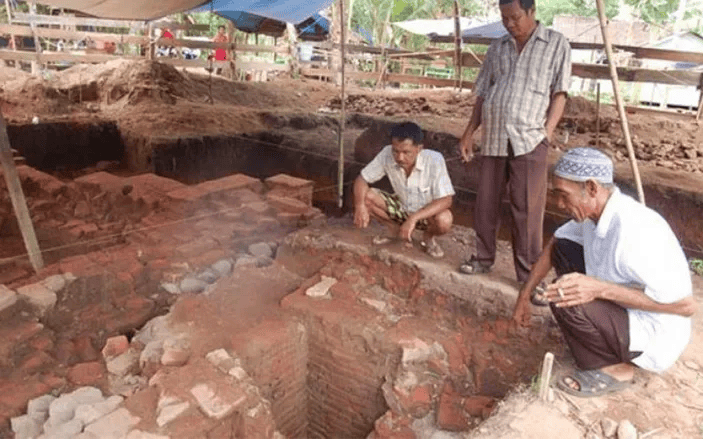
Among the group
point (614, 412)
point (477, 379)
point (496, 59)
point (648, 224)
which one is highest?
point (496, 59)

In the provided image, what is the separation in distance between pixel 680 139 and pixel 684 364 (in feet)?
22.1

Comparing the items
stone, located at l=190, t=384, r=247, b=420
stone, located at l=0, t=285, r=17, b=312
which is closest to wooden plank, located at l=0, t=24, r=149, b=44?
stone, located at l=0, t=285, r=17, b=312

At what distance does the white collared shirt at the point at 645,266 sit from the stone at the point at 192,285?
8.74 feet

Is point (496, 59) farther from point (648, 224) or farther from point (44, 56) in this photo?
→ point (44, 56)

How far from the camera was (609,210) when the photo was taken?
207 cm

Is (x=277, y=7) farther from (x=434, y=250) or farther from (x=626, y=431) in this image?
(x=626, y=431)

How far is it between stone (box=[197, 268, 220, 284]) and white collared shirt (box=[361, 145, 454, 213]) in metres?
1.40

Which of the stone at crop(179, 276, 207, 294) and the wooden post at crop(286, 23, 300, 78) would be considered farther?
the wooden post at crop(286, 23, 300, 78)

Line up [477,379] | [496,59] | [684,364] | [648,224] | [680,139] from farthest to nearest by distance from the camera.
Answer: [680,139] → [496,59] → [477,379] → [684,364] → [648,224]

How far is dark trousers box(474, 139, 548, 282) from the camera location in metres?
3.00

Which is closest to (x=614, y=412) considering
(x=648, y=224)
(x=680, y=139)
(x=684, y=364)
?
(x=684, y=364)

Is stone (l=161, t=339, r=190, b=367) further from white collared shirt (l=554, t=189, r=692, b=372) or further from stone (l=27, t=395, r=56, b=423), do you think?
white collared shirt (l=554, t=189, r=692, b=372)

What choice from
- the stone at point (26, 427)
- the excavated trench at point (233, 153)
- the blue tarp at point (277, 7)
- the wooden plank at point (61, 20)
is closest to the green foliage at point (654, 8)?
the excavated trench at point (233, 153)

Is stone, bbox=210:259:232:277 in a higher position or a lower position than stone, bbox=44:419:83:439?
higher
